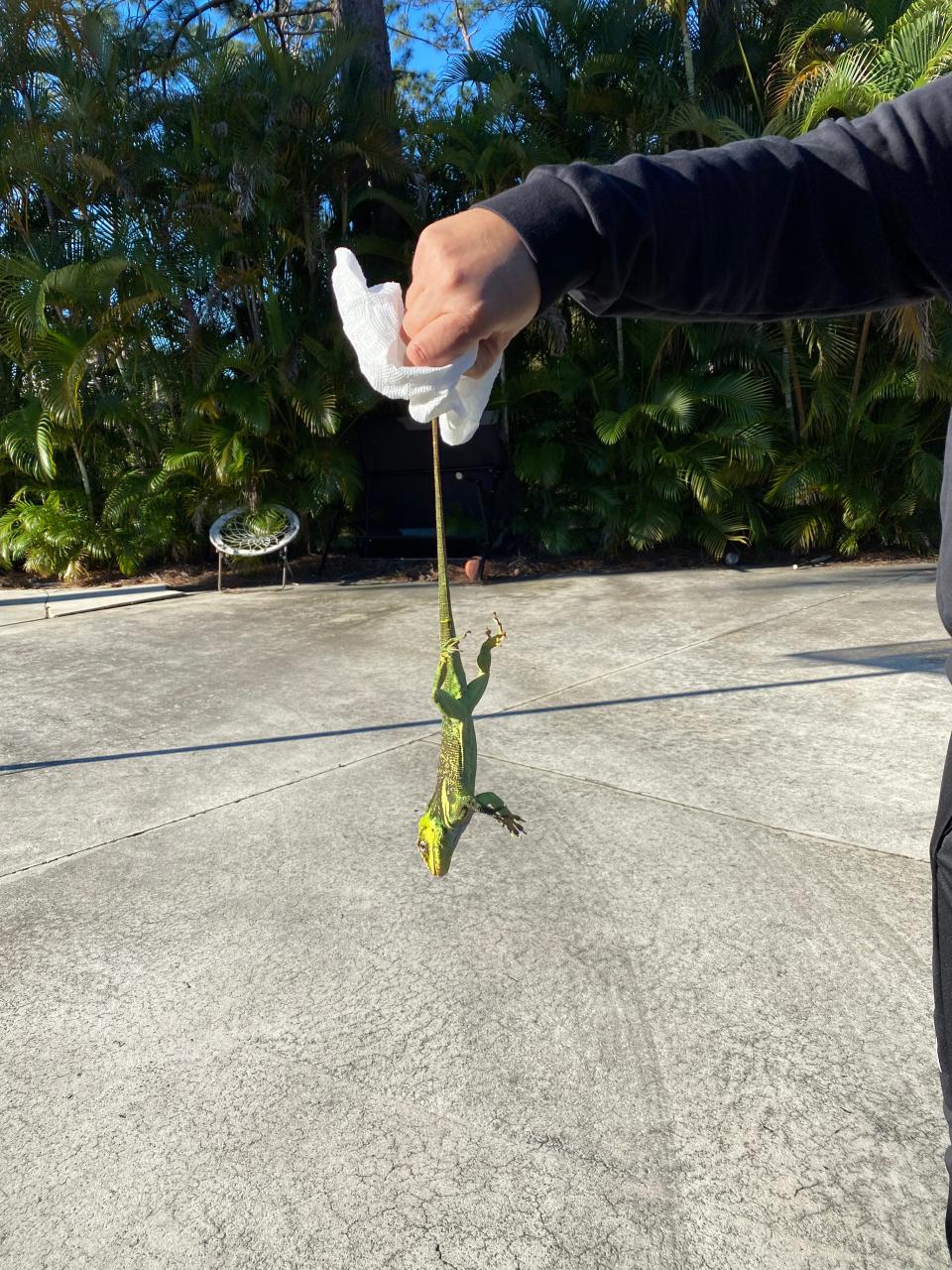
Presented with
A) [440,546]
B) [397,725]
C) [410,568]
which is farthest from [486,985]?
[410,568]

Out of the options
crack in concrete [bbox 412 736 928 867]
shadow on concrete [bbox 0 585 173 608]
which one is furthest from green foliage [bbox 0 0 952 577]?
crack in concrete [bbox 412 736 928 867]

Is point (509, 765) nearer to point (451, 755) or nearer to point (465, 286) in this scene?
point (451, 755)

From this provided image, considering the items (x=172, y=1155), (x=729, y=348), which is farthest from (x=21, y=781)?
(x=729, y=348)

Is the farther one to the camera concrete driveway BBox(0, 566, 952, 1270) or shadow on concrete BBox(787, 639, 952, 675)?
shadow on concrete BBox(787, 639, 952, 675)

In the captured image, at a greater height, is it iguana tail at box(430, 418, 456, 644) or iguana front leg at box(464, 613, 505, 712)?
iguana tail at box(430, 418, 456, 644)

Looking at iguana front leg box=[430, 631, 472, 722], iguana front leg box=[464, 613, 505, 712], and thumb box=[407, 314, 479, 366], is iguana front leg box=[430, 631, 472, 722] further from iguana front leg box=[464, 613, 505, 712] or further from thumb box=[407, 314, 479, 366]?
thumb box=[407, 314, 479, 366]

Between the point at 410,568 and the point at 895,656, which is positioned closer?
the point at 895,656
